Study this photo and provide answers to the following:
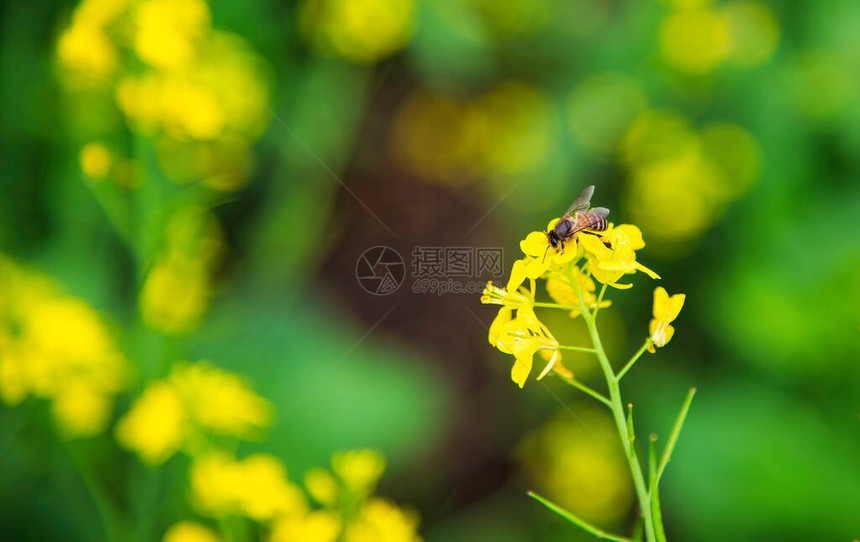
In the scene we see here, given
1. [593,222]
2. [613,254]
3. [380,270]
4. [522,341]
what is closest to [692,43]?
[380,270]

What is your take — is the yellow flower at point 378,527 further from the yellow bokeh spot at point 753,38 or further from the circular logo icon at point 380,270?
the yellow bokeh spot at point 753,38

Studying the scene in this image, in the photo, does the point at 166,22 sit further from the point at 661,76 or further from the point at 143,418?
the point at 661,76

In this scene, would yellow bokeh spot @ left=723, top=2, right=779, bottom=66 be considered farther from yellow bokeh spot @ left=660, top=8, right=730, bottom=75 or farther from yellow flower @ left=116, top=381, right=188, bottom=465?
yellow flower @ left=116, top=381, right=188, bottom=465

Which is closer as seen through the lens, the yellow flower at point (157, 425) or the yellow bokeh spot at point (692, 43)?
the yellow flower at point (157, 425)

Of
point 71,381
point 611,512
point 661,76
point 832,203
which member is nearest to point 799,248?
point 832,203

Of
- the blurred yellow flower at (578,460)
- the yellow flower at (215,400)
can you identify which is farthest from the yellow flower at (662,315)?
the blurred yellow flower at (578,460)
